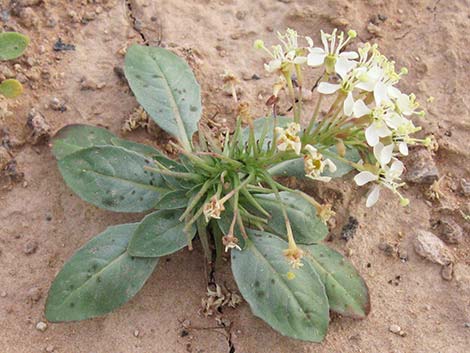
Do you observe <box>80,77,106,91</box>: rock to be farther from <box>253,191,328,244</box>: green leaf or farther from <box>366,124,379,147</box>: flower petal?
<box>366,124,379,147</box>: flower petal

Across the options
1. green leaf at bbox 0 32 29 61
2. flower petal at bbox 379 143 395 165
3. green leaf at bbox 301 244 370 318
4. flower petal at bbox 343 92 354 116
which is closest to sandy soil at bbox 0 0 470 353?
green leaf at bbox 301 244 370 318

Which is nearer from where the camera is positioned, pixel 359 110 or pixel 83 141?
pixel 359 110

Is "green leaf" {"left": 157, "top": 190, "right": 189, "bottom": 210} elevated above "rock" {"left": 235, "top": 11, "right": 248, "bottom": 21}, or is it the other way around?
"rock" {"left": 235, "top": 11, "right": 248, "bottom": 21}

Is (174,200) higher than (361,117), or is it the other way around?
(361,117)

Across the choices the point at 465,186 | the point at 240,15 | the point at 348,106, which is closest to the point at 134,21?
the point at 240,15

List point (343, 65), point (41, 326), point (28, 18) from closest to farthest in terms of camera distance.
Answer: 1. point (343, 65)
2. point (41, 326)
3. point (28, 18)

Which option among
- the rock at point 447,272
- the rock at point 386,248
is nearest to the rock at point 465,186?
the rock at point 447,272

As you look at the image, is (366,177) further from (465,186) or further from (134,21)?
(134,21)
